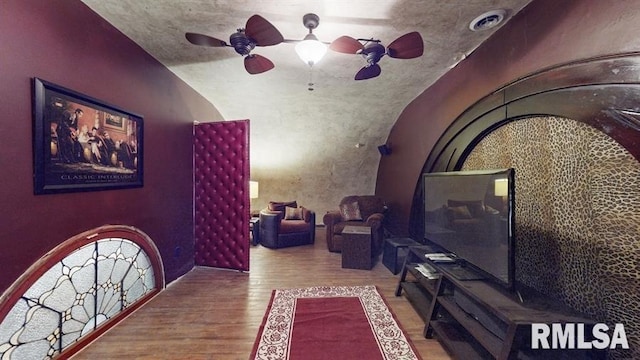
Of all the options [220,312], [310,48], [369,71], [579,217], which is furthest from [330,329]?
[369,71]

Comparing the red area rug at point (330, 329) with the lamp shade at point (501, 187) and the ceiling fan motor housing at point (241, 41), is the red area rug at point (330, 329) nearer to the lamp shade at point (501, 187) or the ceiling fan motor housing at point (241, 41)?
the lamp shade at point (501, 187)

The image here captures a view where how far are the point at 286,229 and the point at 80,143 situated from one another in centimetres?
332

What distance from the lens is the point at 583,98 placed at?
149cm

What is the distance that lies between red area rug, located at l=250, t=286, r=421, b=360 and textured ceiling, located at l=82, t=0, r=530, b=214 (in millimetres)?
2645

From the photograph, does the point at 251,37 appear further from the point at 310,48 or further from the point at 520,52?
the point at 520,52

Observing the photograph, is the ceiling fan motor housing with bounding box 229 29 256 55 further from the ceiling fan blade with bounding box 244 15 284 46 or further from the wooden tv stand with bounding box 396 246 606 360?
the wooden tv stand with bounding box 396 246 606 360

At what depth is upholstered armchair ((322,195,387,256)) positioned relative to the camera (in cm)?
418

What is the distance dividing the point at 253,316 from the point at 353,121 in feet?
12.6

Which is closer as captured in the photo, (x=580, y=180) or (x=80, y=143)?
(x=580, y=180)

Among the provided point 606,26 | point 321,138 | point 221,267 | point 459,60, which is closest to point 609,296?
point 606,26

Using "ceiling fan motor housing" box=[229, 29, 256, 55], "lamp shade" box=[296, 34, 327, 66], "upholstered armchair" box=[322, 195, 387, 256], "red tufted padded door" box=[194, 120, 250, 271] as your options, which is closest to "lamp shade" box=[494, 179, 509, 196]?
"lamp shade" box=[296, 34, 327, 66]

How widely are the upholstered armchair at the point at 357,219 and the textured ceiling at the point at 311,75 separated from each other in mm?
1174

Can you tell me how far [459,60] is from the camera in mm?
2777

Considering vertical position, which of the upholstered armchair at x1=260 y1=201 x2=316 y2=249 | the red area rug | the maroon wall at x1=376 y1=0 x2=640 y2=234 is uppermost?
the maroon wall at x1=376 y1=0 x2=640 y2=234
